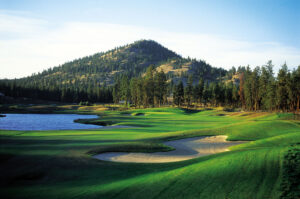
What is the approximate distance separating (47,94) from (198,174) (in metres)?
181

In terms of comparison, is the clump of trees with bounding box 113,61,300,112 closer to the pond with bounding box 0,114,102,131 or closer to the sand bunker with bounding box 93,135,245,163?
the pond with bounding box 0,114,102,131

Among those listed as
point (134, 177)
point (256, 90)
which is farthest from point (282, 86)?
point (134, 177)

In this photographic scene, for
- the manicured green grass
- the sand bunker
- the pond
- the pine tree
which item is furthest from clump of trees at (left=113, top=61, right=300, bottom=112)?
the manicured green grass

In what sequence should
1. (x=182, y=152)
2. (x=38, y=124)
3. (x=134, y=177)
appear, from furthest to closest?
(x=38, y=124) → (x=182, y=152) → (x=134, y=177)

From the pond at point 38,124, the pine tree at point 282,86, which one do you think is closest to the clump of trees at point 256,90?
the pine tree at point 282,86

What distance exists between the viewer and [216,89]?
127 m

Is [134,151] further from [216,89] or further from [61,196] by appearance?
[216,89]

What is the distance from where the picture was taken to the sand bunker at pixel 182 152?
1781 centimetres

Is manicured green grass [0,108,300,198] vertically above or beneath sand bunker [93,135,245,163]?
above

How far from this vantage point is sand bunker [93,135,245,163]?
17808 mm

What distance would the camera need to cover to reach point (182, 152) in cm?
2080

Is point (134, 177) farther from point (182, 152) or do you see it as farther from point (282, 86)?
point (282, 86)

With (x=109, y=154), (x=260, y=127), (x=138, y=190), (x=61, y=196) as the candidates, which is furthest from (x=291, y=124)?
(x=61, y=196)

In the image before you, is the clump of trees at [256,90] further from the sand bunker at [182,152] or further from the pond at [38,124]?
the sand bunker at [182,152]
